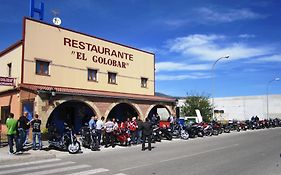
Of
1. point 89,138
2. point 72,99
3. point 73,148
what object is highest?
point 72,99

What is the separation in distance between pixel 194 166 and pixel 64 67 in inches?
657

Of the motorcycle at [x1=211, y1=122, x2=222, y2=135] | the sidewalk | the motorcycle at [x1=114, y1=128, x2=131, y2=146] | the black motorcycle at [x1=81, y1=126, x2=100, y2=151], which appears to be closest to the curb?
the sidewalk

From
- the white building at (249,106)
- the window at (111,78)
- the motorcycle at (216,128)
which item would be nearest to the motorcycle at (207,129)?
the motorcycle at (216,128)

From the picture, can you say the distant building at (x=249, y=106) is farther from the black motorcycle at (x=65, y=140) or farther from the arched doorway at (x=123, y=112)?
the black motorcycle at (x=65, y=140)

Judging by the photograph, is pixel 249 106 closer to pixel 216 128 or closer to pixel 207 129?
pixel 216 128

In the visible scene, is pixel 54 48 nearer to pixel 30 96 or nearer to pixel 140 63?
pixel 30 96

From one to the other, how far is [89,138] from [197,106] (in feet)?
92.9

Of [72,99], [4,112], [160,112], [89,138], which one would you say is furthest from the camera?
[160,112]

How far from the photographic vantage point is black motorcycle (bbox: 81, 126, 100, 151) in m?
17.5

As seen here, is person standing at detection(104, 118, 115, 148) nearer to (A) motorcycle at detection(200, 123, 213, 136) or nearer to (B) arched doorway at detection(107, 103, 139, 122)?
(B) arched doorway at detection(107, 103, 139, 122)

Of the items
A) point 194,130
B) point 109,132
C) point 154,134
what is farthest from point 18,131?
point 194,130

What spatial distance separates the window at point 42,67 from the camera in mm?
23494

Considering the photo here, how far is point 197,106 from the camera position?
4394 cm

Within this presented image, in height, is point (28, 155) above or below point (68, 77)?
below
